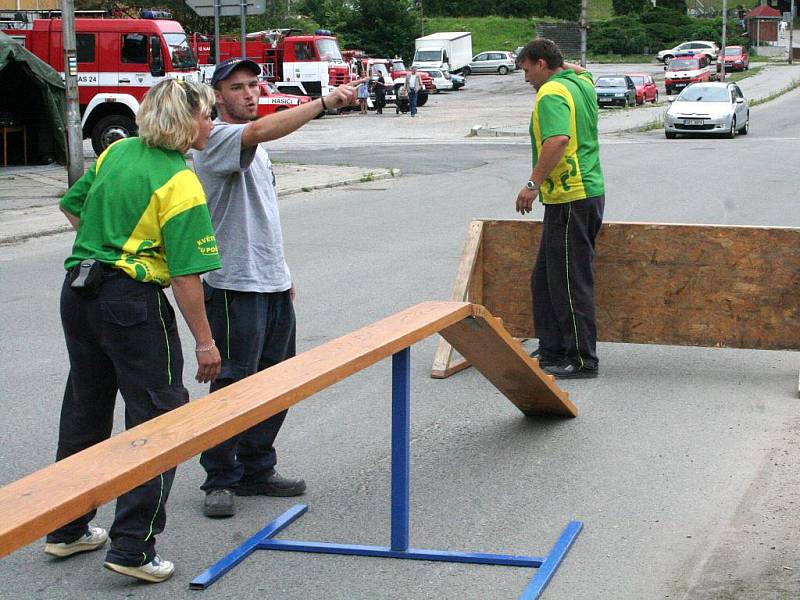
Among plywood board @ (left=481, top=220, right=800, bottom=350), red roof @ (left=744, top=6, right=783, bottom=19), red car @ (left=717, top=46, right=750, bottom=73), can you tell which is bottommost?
plywood board @ (left=481, top=220, right=800, bottom=350)

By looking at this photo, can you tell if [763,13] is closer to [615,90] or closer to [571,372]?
[615,90]

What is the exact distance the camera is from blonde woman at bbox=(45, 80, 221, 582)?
4230 mm

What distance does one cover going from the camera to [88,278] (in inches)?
166

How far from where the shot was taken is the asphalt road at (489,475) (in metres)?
4.44

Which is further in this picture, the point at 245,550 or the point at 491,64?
the point at 491,64

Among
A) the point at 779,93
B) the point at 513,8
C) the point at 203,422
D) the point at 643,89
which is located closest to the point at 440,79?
the point at 643,89

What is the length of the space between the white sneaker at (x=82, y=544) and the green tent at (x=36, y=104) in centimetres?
2009

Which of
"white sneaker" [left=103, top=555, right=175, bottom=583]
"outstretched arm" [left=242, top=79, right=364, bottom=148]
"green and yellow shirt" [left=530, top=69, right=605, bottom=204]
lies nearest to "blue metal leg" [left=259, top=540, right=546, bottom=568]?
"white sneaker" [left=103, top=555, right=175, bottom=583]

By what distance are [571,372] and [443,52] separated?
2585 inches

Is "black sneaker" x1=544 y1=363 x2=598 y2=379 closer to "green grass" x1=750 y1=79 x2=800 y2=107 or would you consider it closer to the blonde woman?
the blonde woman

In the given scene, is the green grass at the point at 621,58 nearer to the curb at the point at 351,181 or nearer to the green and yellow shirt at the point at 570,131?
the curb at the point at 351,181

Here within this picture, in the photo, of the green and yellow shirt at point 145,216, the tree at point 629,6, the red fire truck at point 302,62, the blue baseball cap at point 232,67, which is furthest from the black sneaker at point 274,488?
the tree at point 629,6

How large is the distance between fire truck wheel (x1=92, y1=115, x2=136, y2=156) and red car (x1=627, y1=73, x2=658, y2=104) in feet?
91.2

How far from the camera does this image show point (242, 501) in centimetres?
536
